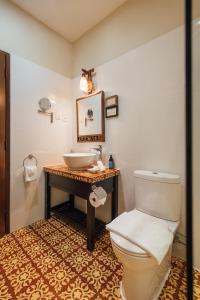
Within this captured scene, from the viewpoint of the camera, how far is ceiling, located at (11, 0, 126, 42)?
1.78 metres

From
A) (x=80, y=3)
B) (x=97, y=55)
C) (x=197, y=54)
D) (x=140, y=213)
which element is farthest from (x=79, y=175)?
(x=80, y=3)

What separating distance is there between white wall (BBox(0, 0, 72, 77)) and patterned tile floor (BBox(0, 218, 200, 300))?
2.21 m

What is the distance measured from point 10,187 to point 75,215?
964 mm

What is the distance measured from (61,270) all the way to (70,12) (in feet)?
9.37

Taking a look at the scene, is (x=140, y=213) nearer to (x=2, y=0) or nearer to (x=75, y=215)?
(x=75, y=215)

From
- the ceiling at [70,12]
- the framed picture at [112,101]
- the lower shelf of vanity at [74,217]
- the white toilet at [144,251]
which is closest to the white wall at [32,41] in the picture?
the ceiling at [70,12]

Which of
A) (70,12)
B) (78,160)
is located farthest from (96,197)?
(70,12)

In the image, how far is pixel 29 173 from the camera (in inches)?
73.6

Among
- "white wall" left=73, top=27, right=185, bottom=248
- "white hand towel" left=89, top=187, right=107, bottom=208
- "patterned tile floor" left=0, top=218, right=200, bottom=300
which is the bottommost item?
"patterned tile floor" left=0, top=218, right=200, bottom=300

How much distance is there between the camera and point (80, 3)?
5.88 ft

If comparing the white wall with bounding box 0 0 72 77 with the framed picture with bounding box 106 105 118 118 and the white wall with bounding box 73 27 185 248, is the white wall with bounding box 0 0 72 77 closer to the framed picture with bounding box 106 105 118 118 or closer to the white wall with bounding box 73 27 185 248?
the white wall with bounding box 73 27 185 248

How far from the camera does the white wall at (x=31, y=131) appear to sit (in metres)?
1.82

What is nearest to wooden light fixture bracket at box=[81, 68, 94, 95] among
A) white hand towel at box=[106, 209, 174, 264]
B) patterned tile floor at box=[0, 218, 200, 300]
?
white hand towel at box=[106, 209, 174, 264]

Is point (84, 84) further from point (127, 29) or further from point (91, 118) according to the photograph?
point (127, 29)
